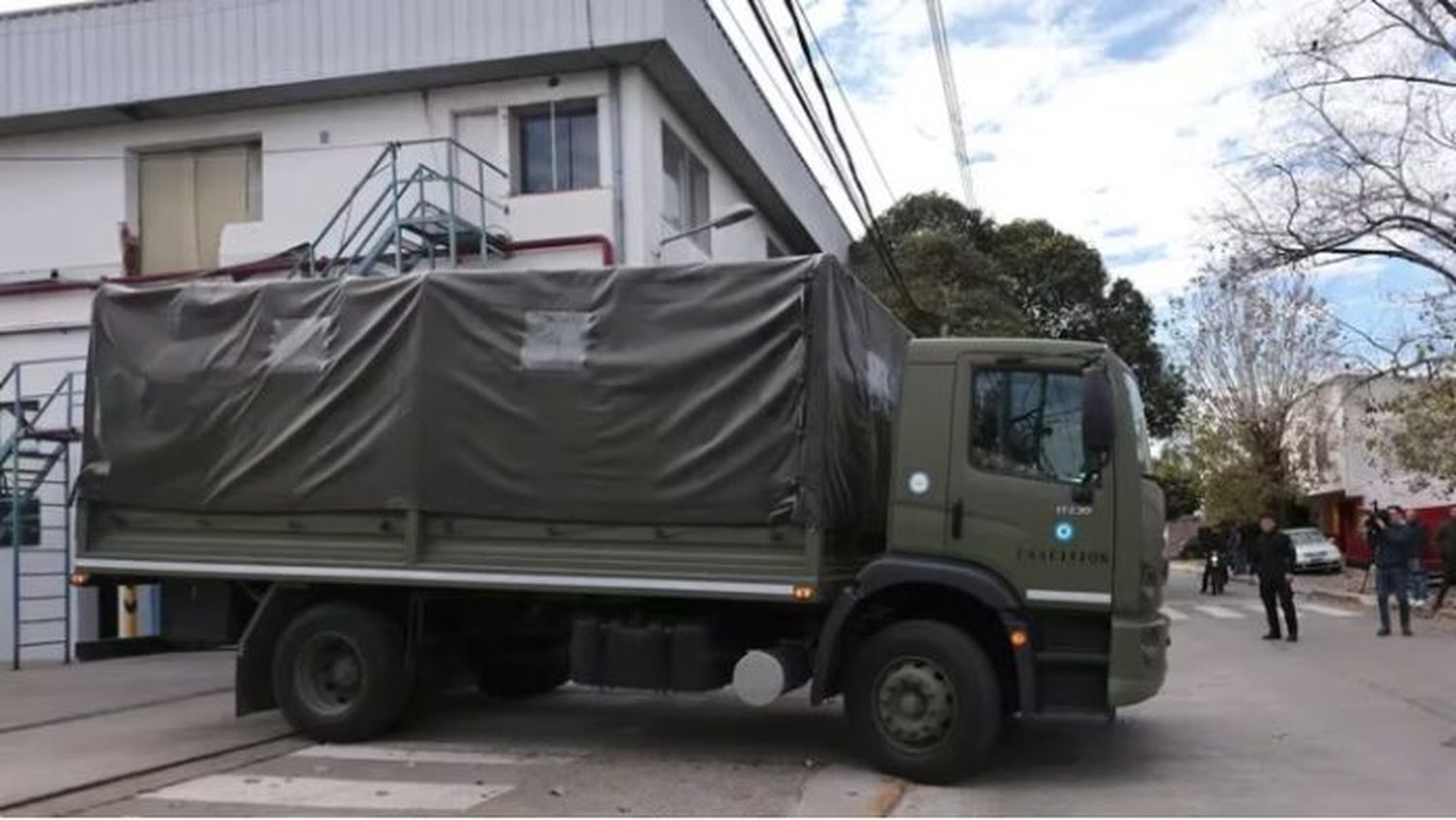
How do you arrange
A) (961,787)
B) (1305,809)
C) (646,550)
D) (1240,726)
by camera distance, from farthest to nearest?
(1240,726)
(646,550)
(961,787)
(1305,809)

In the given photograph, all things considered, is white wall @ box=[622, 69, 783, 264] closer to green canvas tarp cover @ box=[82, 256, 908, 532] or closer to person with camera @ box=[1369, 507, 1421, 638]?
green canvas tarp cover @ box=[82, 256, 908, 532]

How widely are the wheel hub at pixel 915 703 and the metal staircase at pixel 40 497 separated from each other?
1136cm

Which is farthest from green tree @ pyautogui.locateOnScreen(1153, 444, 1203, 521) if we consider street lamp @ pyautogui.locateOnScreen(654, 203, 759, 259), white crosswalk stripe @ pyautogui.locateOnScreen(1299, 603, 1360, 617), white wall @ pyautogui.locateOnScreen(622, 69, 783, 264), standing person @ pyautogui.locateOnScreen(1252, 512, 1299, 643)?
street lamp @ pyautogui.locateOnScreen(654, 203, 759, 259)

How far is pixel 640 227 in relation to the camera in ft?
55.6

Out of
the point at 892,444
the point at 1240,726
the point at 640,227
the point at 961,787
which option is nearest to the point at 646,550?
the point at 892,444

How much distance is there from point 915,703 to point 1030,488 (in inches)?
59.9

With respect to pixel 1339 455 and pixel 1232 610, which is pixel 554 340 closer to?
pixel 1232 610

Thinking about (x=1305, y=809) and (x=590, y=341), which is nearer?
(x=1305, y=809)

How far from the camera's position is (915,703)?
28.1 ft

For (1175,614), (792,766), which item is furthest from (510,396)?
(1175,614)

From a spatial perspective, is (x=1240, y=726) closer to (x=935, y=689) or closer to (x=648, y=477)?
(x=935, y=689)

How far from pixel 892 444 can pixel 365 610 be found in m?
3.93

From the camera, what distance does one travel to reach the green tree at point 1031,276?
31.2m

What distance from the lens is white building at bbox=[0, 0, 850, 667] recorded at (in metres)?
17.0
